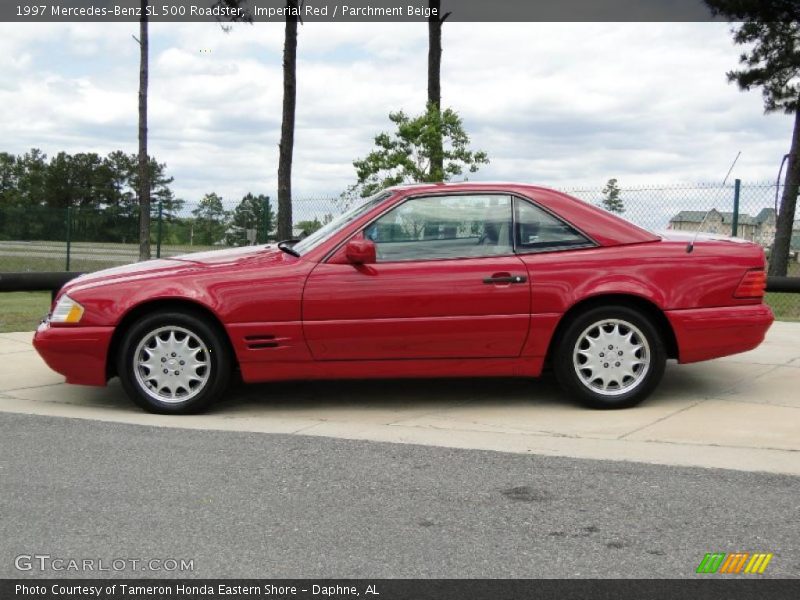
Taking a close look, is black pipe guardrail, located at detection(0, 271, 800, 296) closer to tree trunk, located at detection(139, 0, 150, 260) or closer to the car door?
the car door

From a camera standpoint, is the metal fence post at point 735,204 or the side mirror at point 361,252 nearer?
the side mirror at point 361,252

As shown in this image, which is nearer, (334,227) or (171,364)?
(171,364)

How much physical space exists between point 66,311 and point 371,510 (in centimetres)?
308

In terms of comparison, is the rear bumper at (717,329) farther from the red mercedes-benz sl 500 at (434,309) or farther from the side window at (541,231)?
the side window at (541,231)

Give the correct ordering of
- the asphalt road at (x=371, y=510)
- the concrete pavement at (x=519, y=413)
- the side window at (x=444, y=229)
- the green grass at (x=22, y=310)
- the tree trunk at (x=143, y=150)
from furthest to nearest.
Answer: the tree trunk at (x=143, y=150) → the green grass at (x=22, y=310) → the side window at (x=444, y=229) → the concrete pavement at (x=519, y=413) → the asphalt road at (x=371, y=510)

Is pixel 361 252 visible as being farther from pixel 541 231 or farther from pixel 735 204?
pixel 735 204

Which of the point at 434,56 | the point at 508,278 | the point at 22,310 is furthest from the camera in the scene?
the point at 434,56

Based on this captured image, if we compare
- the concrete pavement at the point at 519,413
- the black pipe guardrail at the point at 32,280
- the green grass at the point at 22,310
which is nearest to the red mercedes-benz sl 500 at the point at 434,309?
the concrete pavement at the point at 519,413

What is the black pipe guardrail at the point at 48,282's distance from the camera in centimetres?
1144

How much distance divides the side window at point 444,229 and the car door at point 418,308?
0.21 feet

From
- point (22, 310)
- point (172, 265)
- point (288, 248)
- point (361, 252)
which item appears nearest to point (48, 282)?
point (22, 310)

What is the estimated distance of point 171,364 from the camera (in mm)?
6316

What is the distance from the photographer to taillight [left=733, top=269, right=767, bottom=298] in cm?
640
